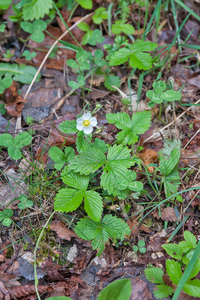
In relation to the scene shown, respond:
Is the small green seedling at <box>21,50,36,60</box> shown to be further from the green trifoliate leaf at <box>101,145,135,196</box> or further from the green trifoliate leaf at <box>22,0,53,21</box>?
the green trifoliate leaf at <box>101,145,135,196</box>

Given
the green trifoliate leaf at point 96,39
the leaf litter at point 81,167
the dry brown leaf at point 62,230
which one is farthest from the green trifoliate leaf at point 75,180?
the green trifoliate leaf at point 96,39

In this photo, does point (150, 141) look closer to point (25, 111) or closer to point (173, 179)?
point (173, 179)

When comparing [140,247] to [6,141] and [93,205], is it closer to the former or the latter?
[93,205]

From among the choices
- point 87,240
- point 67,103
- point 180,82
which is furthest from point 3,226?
point 180,82

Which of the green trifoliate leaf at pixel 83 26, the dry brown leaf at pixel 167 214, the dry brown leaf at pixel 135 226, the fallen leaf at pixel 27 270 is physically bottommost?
the fallen leaf at pixel 27 270

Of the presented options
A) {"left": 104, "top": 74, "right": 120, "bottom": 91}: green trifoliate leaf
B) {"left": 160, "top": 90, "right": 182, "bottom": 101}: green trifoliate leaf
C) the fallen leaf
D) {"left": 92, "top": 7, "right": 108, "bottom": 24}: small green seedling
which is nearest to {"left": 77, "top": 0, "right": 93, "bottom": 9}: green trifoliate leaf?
{"left": 92, "top": 7, "right": 108, "bottom": 24}: small green seedling

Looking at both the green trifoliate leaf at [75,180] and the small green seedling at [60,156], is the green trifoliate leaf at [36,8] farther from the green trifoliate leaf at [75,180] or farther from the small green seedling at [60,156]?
the green trifoliate leaf at [75,180]
